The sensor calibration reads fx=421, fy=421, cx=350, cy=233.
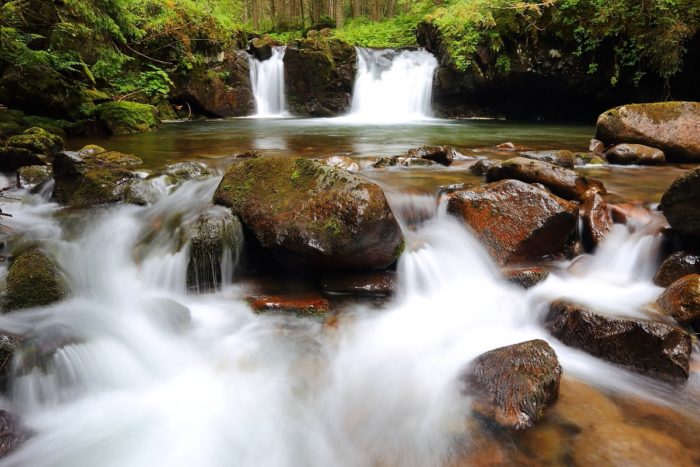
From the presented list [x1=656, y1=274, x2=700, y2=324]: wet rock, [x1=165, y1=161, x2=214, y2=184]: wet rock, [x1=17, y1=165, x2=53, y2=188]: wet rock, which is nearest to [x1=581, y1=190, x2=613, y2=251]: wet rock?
[x1=656, y1=274, x2=700, y2=324]: wet rock

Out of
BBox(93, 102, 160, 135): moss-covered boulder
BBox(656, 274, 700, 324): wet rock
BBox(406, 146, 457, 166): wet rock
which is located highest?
BBox(93, 102, 160, 135): moss-covered boulder

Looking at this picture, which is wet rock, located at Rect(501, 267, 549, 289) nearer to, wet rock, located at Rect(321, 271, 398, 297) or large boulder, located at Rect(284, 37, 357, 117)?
wet rock, located at Rect(321, 271, 398, 297)

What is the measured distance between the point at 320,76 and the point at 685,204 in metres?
15.7

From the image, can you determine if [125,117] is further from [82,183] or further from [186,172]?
[82,183]

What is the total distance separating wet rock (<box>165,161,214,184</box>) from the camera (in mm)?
5934

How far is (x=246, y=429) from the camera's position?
2.77 meters

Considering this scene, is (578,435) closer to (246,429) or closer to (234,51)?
(246,429)

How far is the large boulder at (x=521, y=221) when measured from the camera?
4.55 meters

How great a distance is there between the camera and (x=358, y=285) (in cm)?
423

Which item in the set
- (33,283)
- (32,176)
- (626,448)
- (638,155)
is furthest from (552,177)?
(32,176)

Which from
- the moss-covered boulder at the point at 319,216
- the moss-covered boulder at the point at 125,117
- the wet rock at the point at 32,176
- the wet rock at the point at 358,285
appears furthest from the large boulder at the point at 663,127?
the moss-covered boulder at the point at 125,117

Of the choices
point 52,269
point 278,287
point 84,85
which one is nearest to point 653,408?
point 278,287

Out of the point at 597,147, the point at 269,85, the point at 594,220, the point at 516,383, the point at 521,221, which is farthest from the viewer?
the point at 269,85

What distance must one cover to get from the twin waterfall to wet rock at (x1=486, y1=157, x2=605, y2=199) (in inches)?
427
